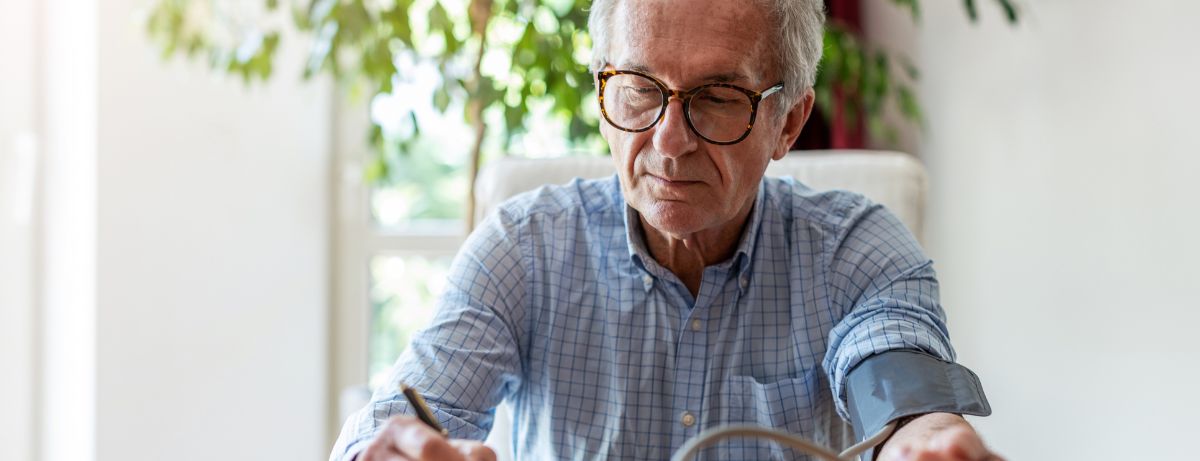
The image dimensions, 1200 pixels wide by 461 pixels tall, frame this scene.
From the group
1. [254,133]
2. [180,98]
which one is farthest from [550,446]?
[254,133]

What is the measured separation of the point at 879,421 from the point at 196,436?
180cm

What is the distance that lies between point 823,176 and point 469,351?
665 mm

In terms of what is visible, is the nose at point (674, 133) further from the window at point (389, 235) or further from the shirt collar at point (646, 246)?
the window at point (389, 235)

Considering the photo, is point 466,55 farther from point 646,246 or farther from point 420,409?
point 420,409

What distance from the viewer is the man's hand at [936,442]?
823 millimetres

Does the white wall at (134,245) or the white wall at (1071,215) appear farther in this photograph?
the white wall at (134,245)

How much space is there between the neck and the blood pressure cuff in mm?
255

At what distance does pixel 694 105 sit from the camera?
1.08 metres

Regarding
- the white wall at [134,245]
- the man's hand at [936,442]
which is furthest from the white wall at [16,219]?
the man's hand at [936,442]

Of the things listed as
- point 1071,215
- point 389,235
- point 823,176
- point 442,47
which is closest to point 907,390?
point 823,176

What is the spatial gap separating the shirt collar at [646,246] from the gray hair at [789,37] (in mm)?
139

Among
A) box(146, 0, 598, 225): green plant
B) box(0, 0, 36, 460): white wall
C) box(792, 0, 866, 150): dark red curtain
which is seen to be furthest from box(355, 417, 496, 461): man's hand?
box(792, 0, 866, 150): dark red curtain

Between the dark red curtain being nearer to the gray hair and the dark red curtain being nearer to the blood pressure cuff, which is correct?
the gray hair

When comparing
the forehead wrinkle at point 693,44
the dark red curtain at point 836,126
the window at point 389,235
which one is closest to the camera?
the forehead wrinkle at point 693,44
